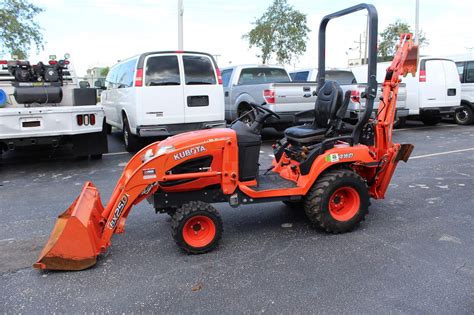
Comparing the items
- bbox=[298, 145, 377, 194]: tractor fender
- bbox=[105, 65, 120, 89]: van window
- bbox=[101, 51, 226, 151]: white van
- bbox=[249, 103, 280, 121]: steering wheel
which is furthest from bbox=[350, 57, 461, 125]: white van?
bbox=[249, 103, 280, 121]: steering wheel

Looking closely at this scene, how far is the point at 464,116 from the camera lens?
13.9 metres

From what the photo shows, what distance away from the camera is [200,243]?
3.85 metres

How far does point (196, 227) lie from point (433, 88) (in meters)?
11.3

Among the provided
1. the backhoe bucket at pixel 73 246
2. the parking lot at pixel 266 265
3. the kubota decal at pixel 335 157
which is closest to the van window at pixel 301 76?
the parking lot at pixel 266 265

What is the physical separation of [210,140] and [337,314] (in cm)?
188

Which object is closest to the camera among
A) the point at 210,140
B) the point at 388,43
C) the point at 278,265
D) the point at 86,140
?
the point at 278,265

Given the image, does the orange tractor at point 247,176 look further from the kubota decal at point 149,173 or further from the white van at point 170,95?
the white van at point 170,95

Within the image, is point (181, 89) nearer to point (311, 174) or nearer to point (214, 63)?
point (214, 63)

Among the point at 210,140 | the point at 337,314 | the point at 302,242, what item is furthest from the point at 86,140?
the point at 337,314

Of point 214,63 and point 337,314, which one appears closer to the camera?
point 337,314

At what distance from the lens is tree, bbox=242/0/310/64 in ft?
73.2

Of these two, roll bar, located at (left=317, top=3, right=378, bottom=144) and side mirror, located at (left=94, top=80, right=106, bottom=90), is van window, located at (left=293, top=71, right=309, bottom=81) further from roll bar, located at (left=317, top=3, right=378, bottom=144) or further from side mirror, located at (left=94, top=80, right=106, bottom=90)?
roll bar, located at (left=317, top=3, right=378, bottom=144)

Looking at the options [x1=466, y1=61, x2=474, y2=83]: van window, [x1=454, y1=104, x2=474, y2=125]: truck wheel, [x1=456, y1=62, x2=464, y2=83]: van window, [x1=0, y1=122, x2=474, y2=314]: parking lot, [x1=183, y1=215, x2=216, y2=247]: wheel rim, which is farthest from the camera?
[x1=456, y1=62, x2=464, y2=83]: van window

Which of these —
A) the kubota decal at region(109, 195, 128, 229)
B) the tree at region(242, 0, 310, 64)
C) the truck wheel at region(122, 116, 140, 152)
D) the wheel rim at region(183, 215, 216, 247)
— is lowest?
the wheel rim at region(183, 215, 216, 247)
